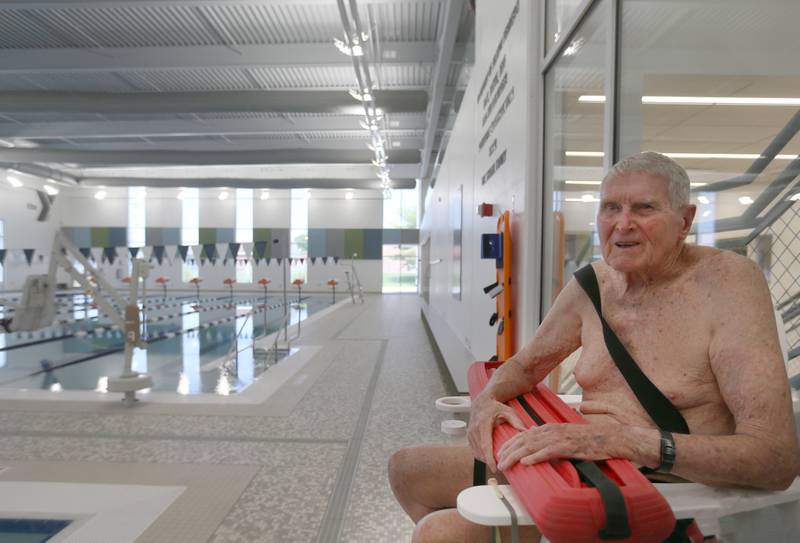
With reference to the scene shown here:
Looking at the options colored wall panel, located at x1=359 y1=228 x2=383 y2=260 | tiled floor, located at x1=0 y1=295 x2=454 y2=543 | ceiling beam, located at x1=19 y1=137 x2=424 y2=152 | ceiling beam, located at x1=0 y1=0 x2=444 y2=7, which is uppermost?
ceiling beam, located at x1=19 y1=137 x2=424 y2=152

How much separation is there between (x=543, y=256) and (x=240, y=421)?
2.40m

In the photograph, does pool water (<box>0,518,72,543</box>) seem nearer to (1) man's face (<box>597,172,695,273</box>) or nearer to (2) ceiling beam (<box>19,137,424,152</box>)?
(1) man's face (<box>597,172,695,273</box>)

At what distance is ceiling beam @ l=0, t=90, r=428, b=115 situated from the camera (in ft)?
32.9

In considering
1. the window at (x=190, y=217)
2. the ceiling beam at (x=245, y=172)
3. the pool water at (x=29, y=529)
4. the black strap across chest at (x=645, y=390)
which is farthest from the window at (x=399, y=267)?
the black strap across chest at (x=645, y=390)

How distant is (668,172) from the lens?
1010 mm

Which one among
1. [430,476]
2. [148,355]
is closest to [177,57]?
[148,355]

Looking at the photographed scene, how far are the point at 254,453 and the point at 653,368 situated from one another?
249 cm

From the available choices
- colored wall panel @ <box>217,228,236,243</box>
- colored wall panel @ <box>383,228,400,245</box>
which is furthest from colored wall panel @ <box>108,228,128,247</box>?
colored wall panel @ <box>383,228,400,245</box>

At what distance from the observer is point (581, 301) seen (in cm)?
124

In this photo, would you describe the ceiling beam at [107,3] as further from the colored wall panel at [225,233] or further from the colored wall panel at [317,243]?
the colored wall panel at [225,233]

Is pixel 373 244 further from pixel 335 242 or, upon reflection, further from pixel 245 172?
pixel 245 172

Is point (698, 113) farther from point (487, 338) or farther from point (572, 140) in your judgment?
point (487, 338)

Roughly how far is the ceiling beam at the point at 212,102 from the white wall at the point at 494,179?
489 centimetres

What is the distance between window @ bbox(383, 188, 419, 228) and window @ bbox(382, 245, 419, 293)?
3.46 feet
